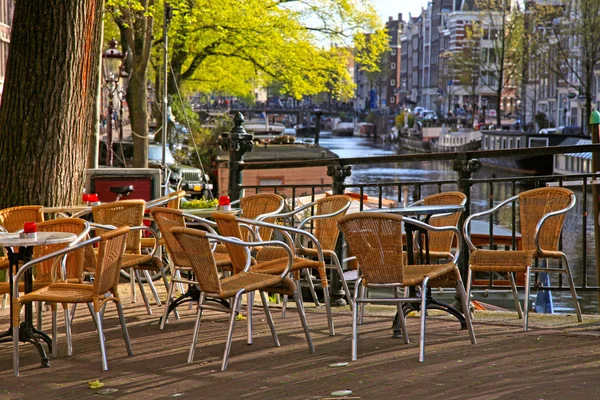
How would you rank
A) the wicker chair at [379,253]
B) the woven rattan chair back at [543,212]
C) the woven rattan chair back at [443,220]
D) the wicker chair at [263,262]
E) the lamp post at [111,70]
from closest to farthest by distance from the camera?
the wicker chair at [379,253] < the wicker chair at [263,262] < the woven rattan chair back at [543,212] < the woven rattan chair back at [443,220] < the lamp post at [111,70]

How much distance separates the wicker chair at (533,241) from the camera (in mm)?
6586

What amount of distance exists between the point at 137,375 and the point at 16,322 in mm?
731

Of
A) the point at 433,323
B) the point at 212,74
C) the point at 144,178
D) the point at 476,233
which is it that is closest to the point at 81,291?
the point at 433,323

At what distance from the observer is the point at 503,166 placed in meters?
54.4

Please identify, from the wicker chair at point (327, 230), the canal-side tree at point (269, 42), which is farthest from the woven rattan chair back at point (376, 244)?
the canal-side tree at point (269, 42)

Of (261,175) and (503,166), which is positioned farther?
(503,166)

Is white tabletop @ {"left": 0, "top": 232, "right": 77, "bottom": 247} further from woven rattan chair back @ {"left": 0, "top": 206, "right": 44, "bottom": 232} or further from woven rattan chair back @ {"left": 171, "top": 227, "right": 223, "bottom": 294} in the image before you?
woven rattan chair back @ {"left": 0, "top": 206, "right": 44, "bottom": 232}

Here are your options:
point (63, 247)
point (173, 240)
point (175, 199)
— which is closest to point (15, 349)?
point (63, 247)

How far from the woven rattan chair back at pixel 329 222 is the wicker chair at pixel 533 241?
948 millimetres

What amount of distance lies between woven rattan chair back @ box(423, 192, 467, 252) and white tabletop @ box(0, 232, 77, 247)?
8.79 ft

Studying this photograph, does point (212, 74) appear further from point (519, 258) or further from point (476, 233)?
point (519, 258)

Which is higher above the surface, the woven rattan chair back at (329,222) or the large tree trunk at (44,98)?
the large tree trunk at (44,98)

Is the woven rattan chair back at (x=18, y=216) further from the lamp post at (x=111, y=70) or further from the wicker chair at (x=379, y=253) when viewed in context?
the lamp post at (x=111, y=70)

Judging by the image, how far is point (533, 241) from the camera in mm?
6988
